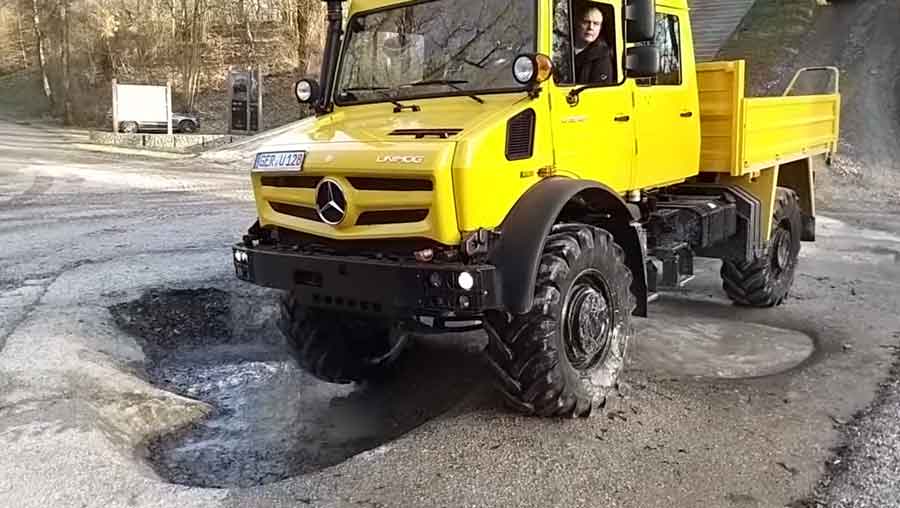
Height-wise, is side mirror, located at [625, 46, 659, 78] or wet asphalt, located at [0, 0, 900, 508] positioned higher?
side mirror, located at [625, 46, 659, 78]

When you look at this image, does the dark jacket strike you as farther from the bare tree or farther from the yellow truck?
the bare tree

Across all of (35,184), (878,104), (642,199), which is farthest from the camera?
(878,104)

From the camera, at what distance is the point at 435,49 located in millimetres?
5434

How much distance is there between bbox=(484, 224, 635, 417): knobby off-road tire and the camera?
4820 mm

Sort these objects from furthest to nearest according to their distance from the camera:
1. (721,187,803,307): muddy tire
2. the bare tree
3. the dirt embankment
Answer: the bare tree < the dirt embankment < (721,187,803,307): muddy tire

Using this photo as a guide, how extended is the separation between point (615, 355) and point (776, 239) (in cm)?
364

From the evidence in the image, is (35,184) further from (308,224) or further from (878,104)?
(878,104)

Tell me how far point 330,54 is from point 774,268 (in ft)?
15.8

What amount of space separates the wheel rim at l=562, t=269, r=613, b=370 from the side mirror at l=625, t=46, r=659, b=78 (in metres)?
1.35

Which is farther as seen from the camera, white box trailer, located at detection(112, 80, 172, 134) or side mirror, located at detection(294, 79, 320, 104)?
white box trailer, located at detection(112, 80, 172, 134)

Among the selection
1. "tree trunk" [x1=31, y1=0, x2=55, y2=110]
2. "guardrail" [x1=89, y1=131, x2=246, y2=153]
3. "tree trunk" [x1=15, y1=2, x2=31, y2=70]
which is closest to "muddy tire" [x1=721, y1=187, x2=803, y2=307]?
"guardrail" [x1=89, y1=131, x2=246, y2=153]

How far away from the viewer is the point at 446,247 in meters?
4.62

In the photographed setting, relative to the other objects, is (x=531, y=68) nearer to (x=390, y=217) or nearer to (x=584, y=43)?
(x=584, y=43)

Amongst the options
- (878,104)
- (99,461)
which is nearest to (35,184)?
(99,461)
